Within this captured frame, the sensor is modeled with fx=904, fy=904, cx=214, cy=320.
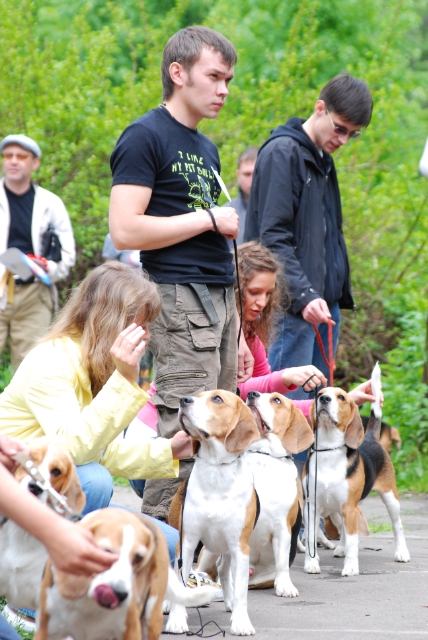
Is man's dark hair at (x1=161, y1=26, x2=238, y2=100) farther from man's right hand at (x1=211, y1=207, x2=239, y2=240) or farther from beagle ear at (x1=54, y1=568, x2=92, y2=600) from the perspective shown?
beagle ear at (x1=54, y1=568, x2=92, y2=600)

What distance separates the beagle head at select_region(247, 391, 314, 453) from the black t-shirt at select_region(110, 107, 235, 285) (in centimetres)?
68

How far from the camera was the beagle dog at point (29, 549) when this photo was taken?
2.94 meters

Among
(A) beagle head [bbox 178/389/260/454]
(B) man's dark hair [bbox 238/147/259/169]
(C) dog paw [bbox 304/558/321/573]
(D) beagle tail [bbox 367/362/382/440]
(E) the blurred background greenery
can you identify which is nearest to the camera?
(A) beagle head [bbox 178/389/260/454]

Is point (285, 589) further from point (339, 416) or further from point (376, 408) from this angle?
point (376, 408)

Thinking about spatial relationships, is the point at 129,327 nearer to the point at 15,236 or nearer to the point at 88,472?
the point at 88,472

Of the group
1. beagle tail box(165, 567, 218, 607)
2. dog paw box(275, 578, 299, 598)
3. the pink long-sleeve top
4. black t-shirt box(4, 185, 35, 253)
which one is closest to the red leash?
the pink long-sleeve top

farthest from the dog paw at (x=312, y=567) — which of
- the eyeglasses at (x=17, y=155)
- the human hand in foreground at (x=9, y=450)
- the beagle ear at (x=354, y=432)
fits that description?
the eyeglasses at (x=17, y=155)

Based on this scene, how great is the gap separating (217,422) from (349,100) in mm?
2486

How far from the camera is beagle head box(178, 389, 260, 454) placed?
3842 mm

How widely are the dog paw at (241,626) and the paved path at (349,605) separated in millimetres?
39

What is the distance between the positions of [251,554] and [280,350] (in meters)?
1.47

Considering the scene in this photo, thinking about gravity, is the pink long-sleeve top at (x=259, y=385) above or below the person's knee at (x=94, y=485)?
below

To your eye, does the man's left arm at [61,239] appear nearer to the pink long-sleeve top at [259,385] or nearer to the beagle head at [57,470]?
the pink long-sleeve top at [259,385]

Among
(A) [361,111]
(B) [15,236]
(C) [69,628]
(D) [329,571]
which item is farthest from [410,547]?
(B) [15,236]
